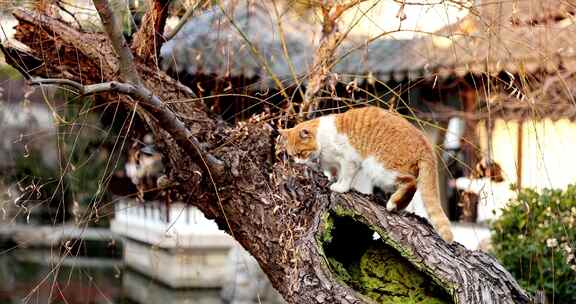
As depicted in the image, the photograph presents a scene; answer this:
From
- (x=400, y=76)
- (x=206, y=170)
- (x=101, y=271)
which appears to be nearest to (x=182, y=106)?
(x=206, y=170)

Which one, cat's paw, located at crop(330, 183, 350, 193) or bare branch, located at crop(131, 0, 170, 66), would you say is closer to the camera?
cat's paw, located at crop(330, 183, 350, 193)

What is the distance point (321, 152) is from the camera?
8.64ft

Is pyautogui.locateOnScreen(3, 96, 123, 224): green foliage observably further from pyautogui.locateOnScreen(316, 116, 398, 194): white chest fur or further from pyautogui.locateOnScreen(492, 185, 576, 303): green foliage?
pyautogui.locateOnScreen(492, 185, 576, 303): green foliage

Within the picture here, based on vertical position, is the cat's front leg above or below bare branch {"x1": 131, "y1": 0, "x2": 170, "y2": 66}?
below

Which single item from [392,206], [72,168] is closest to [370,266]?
[392,206]

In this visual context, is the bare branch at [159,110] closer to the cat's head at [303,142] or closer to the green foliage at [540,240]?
the cat's head at [303,142]

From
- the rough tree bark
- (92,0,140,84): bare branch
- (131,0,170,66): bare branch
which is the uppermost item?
(131,0,170,66): bare branch

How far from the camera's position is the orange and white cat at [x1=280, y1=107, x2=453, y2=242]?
2332 mm

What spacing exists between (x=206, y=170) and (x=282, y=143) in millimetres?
334

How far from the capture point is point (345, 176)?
247 cm

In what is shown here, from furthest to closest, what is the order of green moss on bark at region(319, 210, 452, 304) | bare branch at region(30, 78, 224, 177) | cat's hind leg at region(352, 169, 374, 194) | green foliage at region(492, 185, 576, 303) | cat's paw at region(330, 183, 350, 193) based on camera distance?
green foliage at region(492, 185, 576, 303) < cat's hind leg at region(352, 169, 374, 194) < cat's paw at region(330, 183, 350, 193) < green moss on bark at region(319, 210, 452, 304) < bare branch at region(30, 78, 224, 177)

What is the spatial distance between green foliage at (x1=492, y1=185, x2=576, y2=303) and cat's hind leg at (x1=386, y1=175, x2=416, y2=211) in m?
1.12

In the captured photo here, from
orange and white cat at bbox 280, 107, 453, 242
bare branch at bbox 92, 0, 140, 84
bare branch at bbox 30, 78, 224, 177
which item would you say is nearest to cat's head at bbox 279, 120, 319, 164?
orange and white cat at bbox 280, 107, 453, 242

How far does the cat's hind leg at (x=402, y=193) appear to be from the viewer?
227 cm
